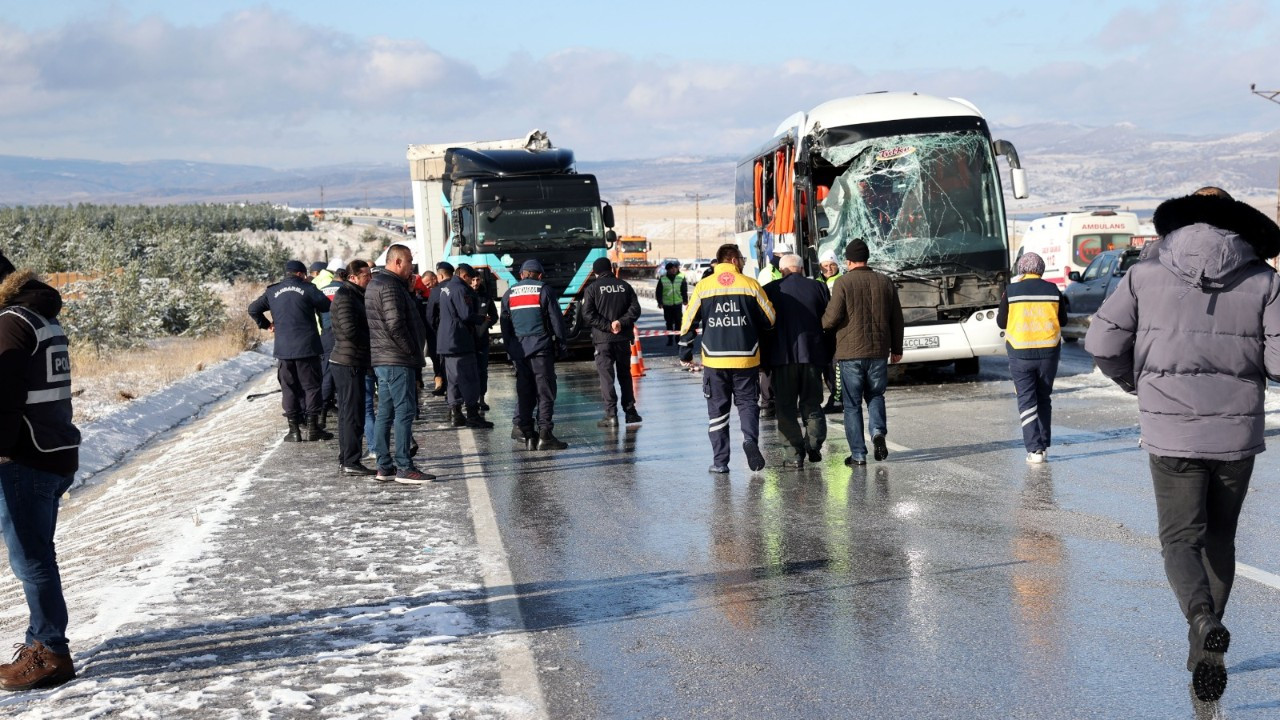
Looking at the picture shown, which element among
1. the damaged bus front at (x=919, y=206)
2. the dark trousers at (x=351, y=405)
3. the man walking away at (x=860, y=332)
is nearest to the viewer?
the man walking away at (x=860, y=332)

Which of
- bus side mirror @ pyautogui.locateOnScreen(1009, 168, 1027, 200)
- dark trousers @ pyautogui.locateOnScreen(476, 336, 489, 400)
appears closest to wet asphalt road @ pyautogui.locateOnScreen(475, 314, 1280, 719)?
dark trousers @ pyautogui.locateOnScreen(476, 336, 489, 400)

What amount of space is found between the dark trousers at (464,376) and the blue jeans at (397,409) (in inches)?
134

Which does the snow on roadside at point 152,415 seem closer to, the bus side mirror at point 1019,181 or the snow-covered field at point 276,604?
the snow-covered field at point 276,604

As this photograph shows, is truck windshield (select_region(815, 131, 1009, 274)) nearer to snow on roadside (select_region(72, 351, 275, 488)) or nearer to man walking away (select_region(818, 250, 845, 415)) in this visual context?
man walking away (select_region(818, 250, 845, 415))

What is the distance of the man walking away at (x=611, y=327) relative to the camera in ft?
48.2

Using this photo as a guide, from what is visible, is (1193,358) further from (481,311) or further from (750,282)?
(481,311)

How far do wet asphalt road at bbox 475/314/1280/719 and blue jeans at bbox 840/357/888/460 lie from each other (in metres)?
0.26

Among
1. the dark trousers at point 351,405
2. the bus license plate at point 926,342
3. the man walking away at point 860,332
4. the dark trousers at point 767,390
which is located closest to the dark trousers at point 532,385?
the dark trousers at point 351,405

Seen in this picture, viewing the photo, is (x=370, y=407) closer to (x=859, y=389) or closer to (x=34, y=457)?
(x=859, y=389)

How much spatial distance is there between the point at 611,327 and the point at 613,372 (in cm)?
51

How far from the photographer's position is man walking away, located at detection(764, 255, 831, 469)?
11.4m

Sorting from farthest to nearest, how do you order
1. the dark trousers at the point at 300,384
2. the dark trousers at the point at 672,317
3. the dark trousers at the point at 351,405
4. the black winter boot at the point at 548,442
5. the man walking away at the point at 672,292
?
the dark trousers at the point at 672,317 → the man walking away at the point at 672,292 → the dark trousers at the point at 300,384 → the black winter boot at the point at 548,442 → the dark trousers at the point at 351,405

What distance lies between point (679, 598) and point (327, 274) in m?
10.2

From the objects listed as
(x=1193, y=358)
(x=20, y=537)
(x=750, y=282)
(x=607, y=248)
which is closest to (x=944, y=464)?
(x=750, y=282)
